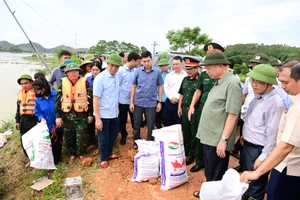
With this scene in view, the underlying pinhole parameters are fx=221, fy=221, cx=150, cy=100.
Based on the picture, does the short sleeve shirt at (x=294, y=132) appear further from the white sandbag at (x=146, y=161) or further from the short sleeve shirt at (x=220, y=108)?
the white sandbag at (x=146, y=161)

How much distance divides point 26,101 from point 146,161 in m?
2.13

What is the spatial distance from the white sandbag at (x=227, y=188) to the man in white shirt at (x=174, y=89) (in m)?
2.02

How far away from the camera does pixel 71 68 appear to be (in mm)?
3068

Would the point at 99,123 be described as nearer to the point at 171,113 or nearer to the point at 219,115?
the point at 171,113

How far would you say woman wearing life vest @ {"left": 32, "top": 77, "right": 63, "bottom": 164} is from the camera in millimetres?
3232

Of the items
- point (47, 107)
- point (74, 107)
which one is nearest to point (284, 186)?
point (74, 107)

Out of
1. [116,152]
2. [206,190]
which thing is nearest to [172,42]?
[116,152]

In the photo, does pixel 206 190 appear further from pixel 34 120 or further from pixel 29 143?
pixel 34 120

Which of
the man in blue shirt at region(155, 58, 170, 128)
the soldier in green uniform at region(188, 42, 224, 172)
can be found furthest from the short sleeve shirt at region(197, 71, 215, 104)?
the man in blue shirt at region(155, 58, 170, 128)

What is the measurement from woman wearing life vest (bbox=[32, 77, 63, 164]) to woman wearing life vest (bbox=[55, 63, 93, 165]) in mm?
224

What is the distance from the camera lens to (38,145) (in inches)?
120

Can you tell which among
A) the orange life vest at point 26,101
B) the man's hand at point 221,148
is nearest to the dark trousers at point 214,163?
the man's hand at point 221,148

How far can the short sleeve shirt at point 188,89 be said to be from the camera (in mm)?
3254

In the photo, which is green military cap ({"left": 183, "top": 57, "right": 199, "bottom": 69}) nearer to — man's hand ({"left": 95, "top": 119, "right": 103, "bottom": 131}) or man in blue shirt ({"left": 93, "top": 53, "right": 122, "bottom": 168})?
man in blue shirt ({"left": 93, "top": 53, "right": 122, "bottom": 168})
